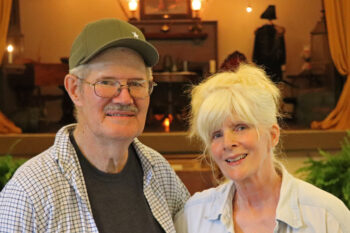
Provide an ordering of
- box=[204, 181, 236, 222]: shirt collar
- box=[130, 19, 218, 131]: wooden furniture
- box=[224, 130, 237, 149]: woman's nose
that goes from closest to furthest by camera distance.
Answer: box=[224, 130, 237, 149]: woman's nose, box=[204, 181, 236, 222]: shirt collar, box=[130, 19, 218, 131]: wooden furniture

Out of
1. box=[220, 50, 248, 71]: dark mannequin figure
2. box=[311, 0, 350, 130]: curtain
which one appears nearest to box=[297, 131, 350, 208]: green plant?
box=[220, 50, 248, 71]: dark mannequin figure

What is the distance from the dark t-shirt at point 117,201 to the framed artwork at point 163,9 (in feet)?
25.5

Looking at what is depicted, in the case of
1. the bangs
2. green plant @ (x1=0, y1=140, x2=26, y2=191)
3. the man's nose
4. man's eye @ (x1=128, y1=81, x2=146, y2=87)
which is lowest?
green plant @ (x1=0, y1=140, x2=26, y2=191)

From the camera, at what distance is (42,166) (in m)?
1.62

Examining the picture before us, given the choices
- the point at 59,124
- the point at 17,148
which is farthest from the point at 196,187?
the point at 59,124

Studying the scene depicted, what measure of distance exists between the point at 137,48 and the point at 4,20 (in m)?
6.38

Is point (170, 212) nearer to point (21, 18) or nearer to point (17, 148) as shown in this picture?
point (17, 148)

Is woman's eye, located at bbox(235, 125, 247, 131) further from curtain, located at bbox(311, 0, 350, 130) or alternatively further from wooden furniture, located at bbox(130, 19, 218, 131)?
wooden furniture, located at bbox(130, 19, 218, 131)

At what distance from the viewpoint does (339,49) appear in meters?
7.42

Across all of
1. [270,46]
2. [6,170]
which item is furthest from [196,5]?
[6,170]

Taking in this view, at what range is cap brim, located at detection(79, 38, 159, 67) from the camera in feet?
5.35

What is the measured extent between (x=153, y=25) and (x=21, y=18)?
97.5 inches

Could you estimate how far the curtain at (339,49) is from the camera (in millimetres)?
7250

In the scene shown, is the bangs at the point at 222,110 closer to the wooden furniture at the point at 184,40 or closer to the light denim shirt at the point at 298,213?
the light denim shirt at the point at 298,213
